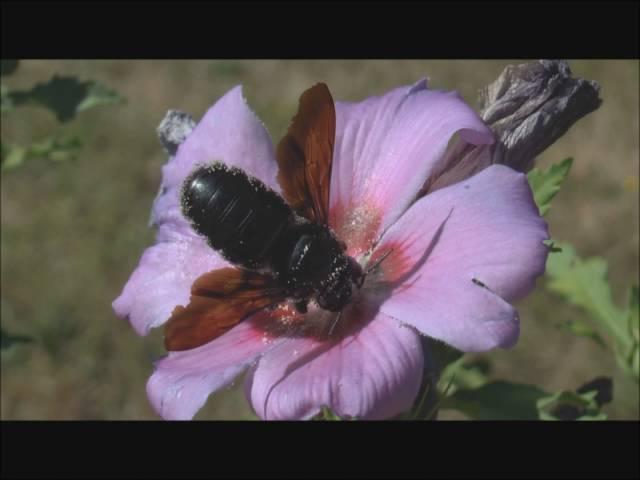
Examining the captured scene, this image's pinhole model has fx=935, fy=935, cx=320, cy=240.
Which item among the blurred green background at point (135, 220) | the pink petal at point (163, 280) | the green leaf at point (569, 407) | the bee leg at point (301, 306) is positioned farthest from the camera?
the blurred green background at point (135, 220)

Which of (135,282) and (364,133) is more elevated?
(364,133)

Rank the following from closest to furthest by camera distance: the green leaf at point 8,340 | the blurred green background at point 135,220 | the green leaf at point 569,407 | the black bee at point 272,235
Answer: the black bee at point 272,235, the green leaf at point 569,407, the green leaf at point 8,340, the blurred green background at point 135,220

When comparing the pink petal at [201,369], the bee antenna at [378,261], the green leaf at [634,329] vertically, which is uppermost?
the bee antenna at [378,261]

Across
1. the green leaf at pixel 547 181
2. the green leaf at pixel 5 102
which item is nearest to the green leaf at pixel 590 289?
the green leaf at pixel 547 181

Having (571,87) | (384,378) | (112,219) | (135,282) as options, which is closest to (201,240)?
(135,282)

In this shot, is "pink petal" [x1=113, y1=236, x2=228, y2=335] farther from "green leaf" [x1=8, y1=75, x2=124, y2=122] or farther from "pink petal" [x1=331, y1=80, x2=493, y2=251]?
"green leaf" [x1=8, y1=75, x2=124, y2=122]

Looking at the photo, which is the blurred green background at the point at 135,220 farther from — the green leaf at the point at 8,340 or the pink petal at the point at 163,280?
the pink petal at the point at 163,280

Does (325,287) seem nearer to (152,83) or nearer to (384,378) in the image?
(384,378)
